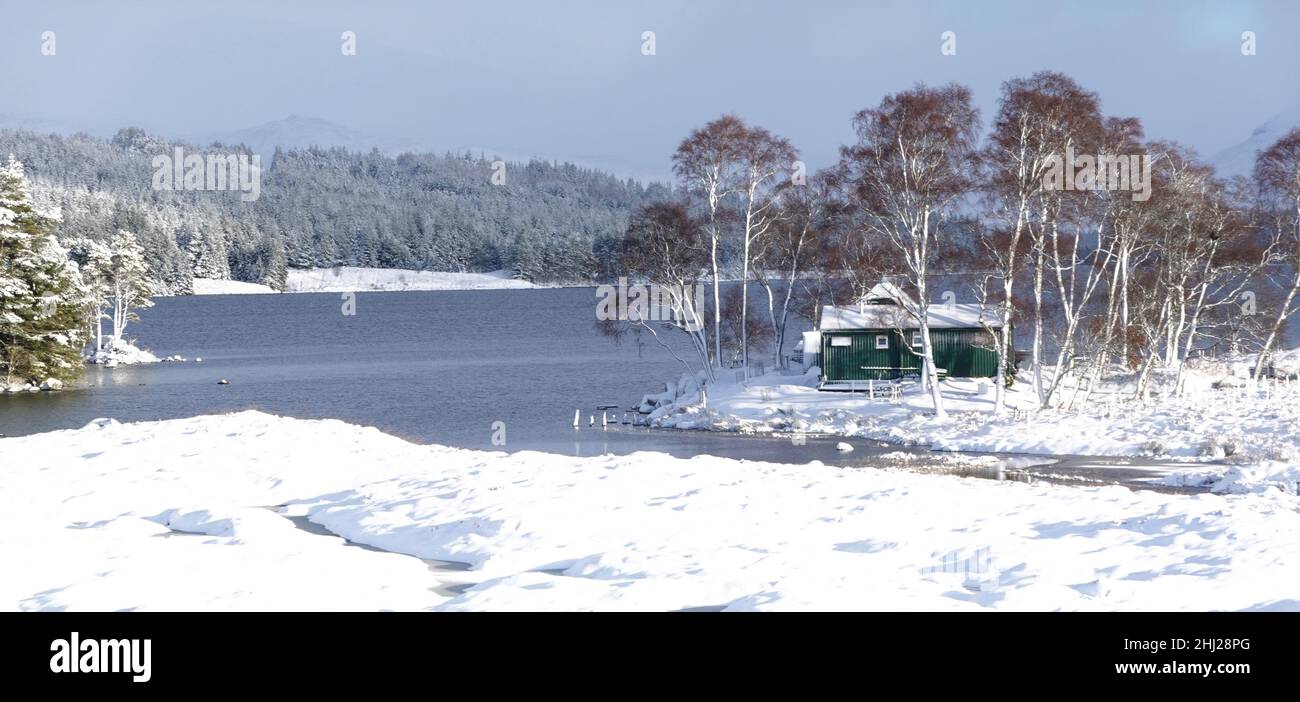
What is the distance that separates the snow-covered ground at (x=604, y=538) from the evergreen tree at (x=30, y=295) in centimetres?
3404

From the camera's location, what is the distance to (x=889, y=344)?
151 feet

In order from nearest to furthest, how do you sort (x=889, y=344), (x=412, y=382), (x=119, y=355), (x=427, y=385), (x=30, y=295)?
(x=889, y=344), (x=30, y=295), (x=427, y=385), (x=412, y=382), (x=119, y=355)

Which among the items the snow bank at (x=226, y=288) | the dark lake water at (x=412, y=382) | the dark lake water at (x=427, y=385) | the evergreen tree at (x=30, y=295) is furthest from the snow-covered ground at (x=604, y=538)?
the snow bank at (x=226, y=288)

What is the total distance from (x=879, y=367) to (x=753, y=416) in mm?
8581

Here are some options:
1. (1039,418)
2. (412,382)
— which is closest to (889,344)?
(1039,418)

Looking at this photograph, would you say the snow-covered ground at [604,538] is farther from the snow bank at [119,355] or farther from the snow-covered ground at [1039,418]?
the snow bank at [119,355]

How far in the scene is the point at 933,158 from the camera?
36.2 meters

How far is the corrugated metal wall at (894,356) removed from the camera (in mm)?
44938

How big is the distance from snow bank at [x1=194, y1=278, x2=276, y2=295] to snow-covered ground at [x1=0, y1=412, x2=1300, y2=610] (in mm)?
159767

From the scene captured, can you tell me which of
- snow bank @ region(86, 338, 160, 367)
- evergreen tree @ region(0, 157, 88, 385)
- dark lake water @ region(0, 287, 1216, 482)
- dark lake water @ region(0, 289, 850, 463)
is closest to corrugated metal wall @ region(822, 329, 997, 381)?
dark lake water @ region(0, 289, 850, 463)

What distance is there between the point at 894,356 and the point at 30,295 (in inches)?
1491

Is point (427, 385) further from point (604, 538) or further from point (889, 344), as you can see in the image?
point (604, 538)
